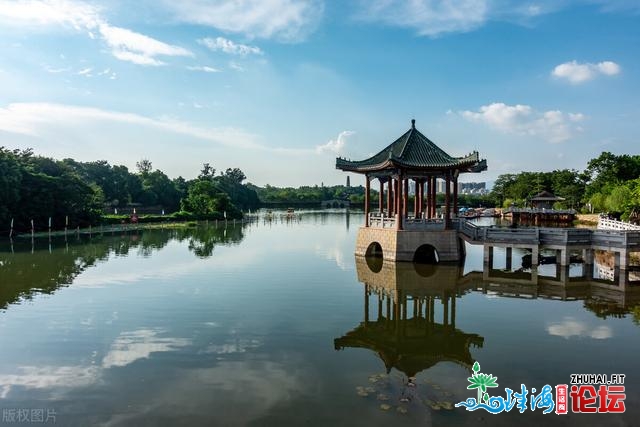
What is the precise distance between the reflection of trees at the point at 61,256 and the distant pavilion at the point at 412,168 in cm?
1314

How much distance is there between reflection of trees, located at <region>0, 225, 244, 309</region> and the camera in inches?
822

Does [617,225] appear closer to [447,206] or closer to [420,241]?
[447,206]

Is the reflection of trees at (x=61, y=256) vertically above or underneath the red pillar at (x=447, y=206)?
underneath

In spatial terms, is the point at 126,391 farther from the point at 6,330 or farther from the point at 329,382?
the point at 6,330

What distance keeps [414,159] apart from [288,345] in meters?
17.1

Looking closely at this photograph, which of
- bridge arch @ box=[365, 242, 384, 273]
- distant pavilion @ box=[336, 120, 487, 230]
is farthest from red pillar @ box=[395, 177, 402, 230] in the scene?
bridge arch @ box=[365, 242, 384, 273]

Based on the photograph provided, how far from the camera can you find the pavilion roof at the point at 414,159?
2564 centimetres

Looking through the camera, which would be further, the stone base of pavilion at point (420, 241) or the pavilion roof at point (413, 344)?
the stone base of pavilion at point (420, 241)

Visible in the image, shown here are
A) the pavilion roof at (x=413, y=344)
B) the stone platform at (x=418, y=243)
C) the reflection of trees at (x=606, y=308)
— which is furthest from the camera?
the stone platform at (x=418, y=243)

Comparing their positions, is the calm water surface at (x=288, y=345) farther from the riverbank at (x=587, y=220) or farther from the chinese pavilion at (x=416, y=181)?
the riverbank at (x=587, y=220)

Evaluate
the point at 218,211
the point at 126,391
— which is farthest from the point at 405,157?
the point at 218,211

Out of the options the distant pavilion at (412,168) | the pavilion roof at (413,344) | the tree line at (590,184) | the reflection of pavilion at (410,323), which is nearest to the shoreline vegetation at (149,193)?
the tree line at (590,184)

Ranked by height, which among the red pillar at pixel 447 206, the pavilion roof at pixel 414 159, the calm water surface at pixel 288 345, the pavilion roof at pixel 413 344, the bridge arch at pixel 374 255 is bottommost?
the pavilion roof at pixel 413 344

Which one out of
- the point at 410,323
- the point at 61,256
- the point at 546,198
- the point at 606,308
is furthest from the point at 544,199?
the point at 61,256
